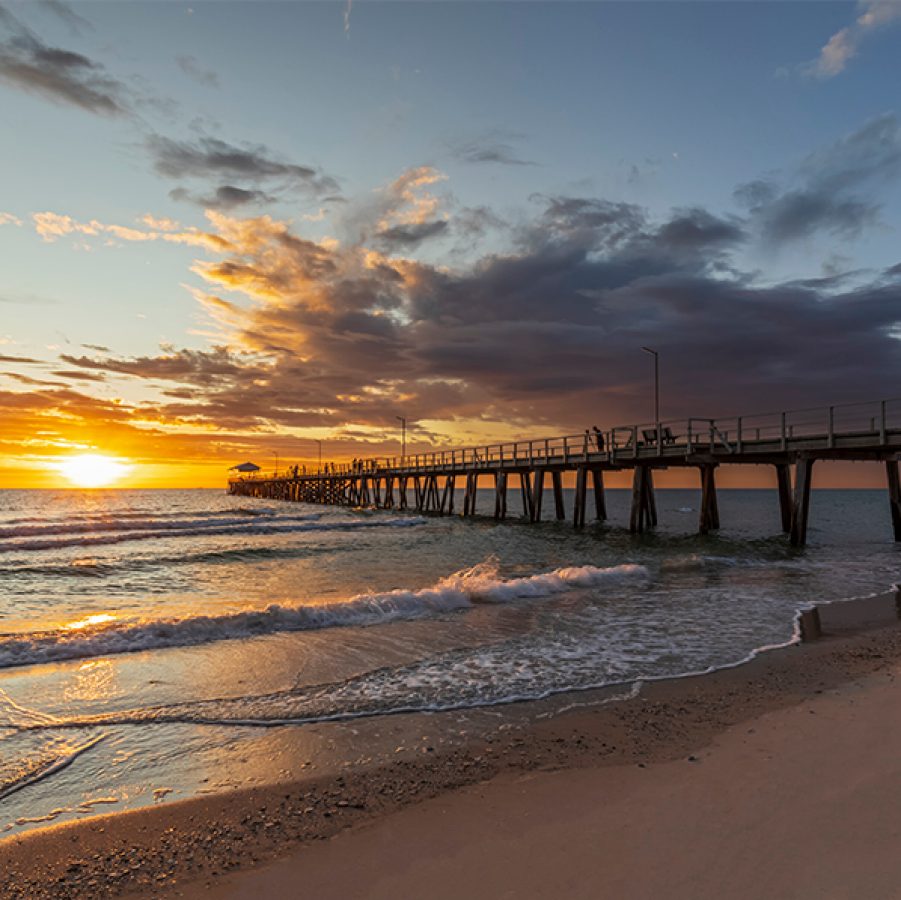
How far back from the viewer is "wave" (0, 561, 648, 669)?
9.07 m

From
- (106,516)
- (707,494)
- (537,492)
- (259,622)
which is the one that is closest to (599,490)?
(537,492)

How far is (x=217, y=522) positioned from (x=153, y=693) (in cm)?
3841

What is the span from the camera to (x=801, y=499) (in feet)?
76.0

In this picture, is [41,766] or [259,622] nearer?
[41,766]

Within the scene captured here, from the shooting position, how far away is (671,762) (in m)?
4.66

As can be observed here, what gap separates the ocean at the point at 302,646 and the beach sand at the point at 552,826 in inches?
26.1

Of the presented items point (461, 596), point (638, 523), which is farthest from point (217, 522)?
point (461, 596)

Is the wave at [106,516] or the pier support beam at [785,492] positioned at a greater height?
the pier support beam at [785,492]

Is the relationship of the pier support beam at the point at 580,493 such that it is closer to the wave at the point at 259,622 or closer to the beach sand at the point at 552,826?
the wave at the point at 259,622

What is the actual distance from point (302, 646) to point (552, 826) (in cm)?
638

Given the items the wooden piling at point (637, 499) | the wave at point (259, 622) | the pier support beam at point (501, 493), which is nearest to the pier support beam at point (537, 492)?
the pier support beam at point (501, 493)

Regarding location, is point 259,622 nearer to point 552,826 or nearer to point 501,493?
point 552,826

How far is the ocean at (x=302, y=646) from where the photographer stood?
5.11 m

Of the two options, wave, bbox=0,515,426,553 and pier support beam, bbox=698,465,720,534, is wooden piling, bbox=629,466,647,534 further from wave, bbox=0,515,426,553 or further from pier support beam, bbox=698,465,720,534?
wave, bbox=0,515,426,553
